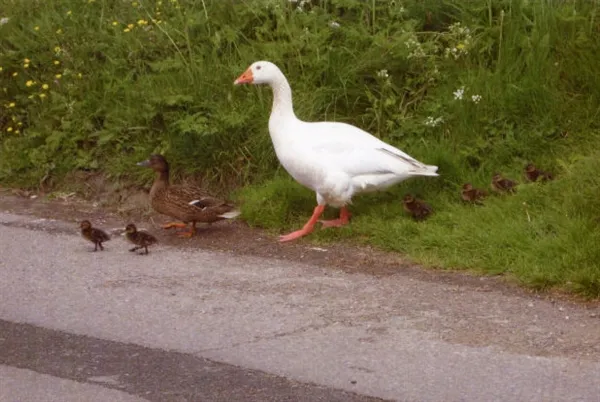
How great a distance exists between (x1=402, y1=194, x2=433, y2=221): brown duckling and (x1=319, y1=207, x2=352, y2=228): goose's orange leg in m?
0.48

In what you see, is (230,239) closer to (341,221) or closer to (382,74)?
(341,221)

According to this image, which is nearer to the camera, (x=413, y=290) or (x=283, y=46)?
(x=413, y=290)

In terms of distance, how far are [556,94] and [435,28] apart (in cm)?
160

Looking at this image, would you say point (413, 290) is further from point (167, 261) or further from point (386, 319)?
point (167, 261)

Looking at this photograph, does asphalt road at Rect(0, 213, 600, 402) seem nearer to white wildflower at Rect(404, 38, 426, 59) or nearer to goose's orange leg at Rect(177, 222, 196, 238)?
goose's orange leg at Rect(177, 222, 196, 238)

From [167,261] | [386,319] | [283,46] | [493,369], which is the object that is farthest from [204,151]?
[493,369]

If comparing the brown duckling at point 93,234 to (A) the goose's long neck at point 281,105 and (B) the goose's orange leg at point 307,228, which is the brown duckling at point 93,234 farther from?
(A) the goose's long neck at point 281,105

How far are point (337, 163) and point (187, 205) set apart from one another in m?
1.15

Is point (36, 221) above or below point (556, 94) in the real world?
below

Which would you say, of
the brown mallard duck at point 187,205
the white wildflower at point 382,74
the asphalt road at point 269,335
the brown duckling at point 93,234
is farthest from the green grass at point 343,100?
the brown duckling at point 93,234

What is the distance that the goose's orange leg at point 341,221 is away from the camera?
955cm

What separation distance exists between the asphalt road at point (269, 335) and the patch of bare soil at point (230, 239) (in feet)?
0.57

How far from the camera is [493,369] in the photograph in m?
6.34

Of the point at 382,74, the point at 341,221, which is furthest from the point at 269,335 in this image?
the point at 382,74
